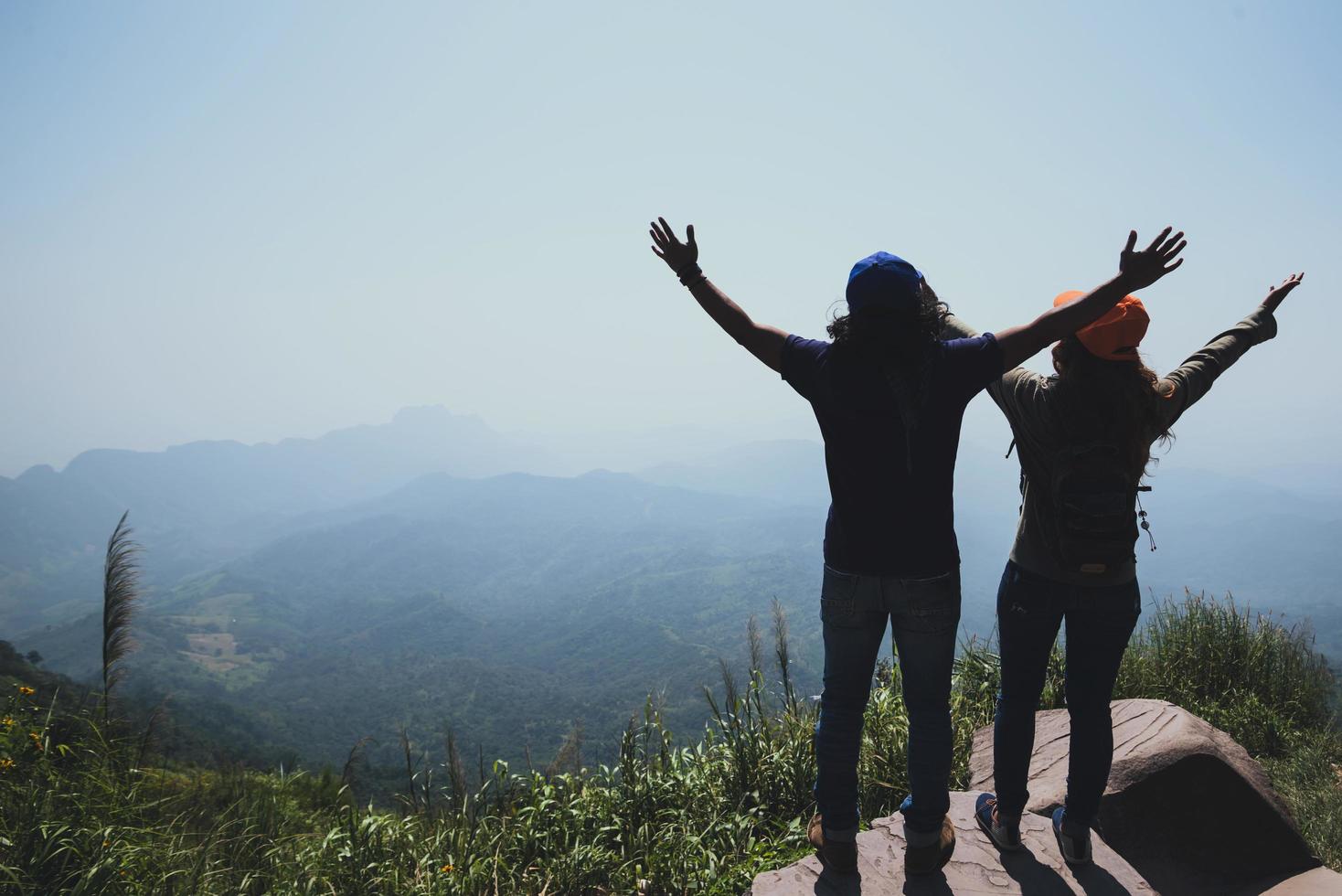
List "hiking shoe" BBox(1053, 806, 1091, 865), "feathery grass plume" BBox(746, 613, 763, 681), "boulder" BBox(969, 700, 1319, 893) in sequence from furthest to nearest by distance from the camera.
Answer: "feathery grass plume" BBox(746, 613, 763, 681) < "boulder" BBox(969, 700, 1319, 893) < "hiking shoe" BBox(1053, 806, 1091, 865)

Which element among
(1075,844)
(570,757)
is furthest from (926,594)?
(570,757)

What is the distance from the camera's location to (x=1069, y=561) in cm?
242

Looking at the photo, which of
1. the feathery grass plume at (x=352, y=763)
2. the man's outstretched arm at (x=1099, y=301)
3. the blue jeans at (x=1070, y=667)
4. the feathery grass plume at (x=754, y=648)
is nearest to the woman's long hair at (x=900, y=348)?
the man's outstretched arm at (x=1099, y=301)

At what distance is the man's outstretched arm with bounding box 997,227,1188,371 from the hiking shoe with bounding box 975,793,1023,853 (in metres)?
1.78

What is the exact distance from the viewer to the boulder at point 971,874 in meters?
2.52

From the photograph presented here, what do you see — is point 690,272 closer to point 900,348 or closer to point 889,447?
point 900,348

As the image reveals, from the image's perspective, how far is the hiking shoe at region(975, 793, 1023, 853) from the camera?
2686 millimetres

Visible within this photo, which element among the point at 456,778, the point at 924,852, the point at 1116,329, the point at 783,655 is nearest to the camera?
the point at 1116,329

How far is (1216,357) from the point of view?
8.69 ft

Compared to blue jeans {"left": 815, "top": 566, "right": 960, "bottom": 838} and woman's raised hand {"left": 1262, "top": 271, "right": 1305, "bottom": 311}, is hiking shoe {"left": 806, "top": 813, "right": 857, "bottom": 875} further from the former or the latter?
woman's raised hand {"left": 1262, "top": 271, "right": 1305, "bottom": 311}

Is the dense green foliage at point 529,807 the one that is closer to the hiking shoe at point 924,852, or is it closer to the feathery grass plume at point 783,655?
the feathery grass plume at point 783,655

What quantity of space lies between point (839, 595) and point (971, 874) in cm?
124

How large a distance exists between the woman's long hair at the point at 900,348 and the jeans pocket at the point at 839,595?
53cm

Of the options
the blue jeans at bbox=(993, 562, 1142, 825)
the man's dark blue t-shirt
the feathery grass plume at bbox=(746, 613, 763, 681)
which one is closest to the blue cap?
the man's dark blue t-shirt
